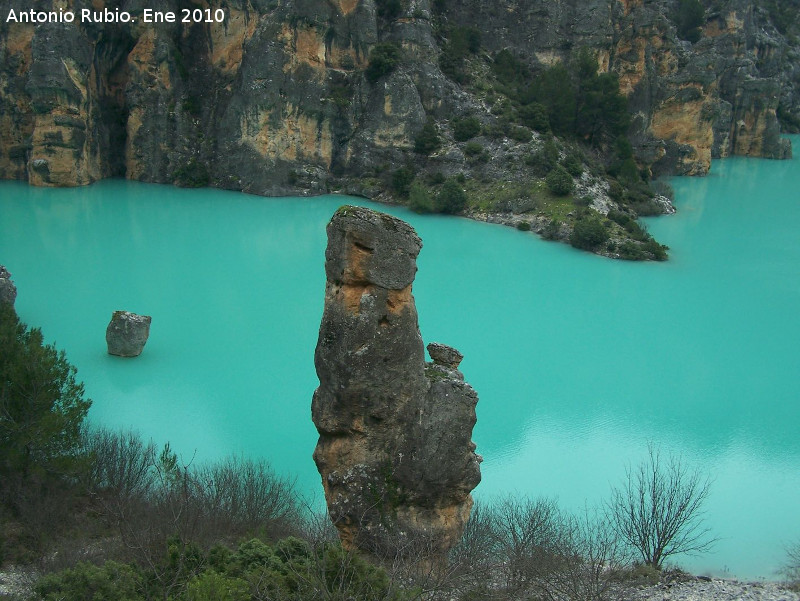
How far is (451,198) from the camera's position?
4438 cm

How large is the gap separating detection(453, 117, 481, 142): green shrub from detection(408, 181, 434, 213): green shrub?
5.24m

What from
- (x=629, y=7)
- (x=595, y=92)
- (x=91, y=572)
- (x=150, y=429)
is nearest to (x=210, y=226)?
(x=150, y=429)

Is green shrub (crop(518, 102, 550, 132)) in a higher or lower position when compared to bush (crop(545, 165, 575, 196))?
higher

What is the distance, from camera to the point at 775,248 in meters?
40.1

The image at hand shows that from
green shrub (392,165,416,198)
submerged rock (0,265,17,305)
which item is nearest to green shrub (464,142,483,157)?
green shrub (392,165,416,198)

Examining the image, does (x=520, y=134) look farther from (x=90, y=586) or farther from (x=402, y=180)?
(x=90, y=586)

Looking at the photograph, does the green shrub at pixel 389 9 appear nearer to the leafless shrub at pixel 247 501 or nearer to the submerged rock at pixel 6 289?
the submerged rock at pixel 6 289

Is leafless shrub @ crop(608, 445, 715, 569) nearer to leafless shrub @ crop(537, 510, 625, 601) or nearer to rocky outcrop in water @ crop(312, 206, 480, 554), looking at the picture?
leafless shrub @ crop(537, 510, 625, 601)

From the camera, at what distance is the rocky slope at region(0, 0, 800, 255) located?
46781 millimetres

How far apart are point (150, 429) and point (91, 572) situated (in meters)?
10.5

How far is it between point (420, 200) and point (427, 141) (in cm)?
545

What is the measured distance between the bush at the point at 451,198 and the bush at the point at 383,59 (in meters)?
9.98

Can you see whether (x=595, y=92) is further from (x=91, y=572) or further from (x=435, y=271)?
(x=91, y=572)

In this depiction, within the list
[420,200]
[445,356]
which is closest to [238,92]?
[420,200]
